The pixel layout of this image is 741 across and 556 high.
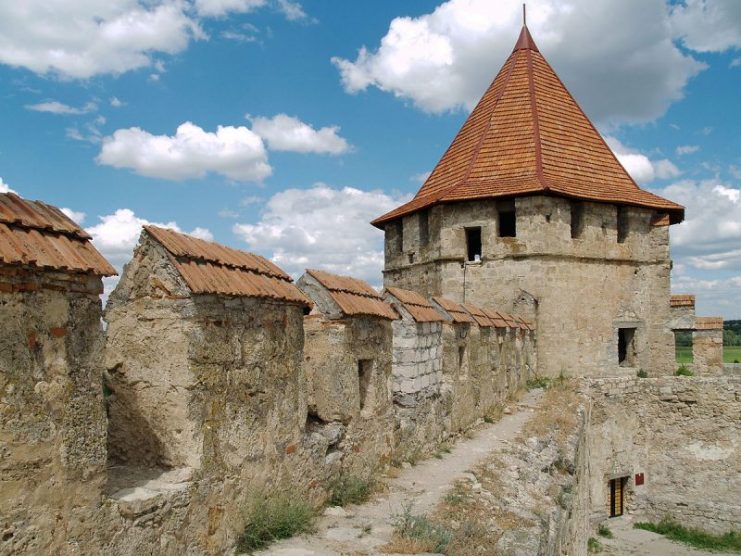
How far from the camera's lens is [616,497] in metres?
16.5

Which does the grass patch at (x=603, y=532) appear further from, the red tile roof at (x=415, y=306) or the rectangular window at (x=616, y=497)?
the red tile roof at (x=415, y=306)

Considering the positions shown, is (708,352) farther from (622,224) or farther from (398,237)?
(398,237)

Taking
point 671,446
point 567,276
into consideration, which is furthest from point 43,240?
point 671,446

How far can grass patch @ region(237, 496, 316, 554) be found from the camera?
397 cm

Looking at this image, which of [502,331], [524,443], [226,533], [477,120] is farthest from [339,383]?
[477,120]

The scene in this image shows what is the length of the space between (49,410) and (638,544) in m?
15.7

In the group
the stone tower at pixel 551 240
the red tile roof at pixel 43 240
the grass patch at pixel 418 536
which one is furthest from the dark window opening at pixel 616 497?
the red tile roof at pixel 43 240

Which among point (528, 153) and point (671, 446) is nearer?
point (671, 446)

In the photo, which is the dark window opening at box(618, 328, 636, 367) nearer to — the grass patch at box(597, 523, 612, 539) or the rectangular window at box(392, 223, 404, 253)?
the grass patch at box(597, 523, 612, 539)

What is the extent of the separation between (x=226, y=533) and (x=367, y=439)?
229cm

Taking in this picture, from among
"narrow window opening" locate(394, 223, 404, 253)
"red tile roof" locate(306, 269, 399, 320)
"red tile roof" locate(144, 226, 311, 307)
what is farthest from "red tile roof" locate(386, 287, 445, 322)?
"narrow window opening" locate(394, 223, 404, 253)

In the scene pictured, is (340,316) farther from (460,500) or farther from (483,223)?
(483,223)

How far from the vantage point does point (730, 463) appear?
1589 centimetres

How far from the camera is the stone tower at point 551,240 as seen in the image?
1673 cm
